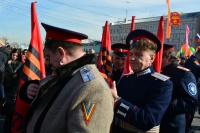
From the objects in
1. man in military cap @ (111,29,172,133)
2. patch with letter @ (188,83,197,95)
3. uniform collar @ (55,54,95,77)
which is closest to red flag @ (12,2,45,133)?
man in military cap @ (111,29,172,133)

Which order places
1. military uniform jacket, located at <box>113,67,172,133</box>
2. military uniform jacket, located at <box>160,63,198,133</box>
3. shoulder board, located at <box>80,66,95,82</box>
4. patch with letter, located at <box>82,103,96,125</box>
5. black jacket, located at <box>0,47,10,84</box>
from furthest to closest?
black jacket, located at <box>0,47,10,84</box> → military uniform jacket, located at <box>160,63,198,133</box> → military uniform jacket, located at <box>113,67,172,133</box> → shoulder board, located at <box>80,66,95,82</box> → patch with letter, located at <box>82,103,96,125</box>

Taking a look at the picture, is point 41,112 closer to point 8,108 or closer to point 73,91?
point 73,91

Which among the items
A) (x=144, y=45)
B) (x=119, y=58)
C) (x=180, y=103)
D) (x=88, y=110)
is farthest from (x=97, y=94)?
(x=119, y=58)

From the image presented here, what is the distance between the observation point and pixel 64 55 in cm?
175

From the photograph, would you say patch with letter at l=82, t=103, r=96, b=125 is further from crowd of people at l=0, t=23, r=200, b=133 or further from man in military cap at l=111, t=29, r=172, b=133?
man in military cap at l=111, t=29, r=172, b=133

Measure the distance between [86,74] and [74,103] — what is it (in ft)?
A: 0.71

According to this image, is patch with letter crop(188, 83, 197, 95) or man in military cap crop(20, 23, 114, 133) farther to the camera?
patch with letter crop(188, 83, 197, 95)

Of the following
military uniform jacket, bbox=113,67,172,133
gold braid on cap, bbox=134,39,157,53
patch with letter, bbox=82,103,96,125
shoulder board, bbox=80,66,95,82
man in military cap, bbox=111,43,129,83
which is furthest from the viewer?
man in military cap, bbox=111,43,129,83

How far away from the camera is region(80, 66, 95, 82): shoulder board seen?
1609 mm

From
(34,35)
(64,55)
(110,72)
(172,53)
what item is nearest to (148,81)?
(64,55)

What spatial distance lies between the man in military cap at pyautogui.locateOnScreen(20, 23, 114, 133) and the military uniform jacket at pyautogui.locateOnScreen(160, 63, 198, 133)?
4.84 feet

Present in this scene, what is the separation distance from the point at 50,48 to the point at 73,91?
0.41 m

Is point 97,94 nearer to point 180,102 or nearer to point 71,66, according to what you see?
point 71,66

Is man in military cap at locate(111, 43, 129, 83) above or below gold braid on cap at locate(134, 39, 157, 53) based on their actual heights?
below
